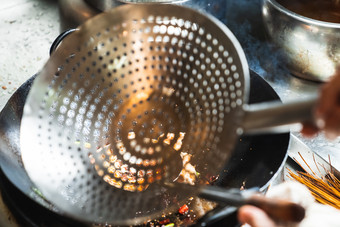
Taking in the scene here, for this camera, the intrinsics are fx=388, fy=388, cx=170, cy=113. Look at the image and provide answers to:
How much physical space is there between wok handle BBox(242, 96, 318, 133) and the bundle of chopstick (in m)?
0.57

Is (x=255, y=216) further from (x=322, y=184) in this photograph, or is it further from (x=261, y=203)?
(x=322, y=184)

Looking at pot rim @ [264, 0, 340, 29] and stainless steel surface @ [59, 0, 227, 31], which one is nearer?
pot rim @ [264, 0, 340, 29]

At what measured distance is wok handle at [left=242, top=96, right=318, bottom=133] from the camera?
1.86 feet

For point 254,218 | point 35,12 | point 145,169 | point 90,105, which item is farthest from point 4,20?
point 254,218

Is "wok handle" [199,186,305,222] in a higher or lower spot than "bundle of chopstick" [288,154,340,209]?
higher

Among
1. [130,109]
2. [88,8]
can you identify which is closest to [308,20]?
[130,109]

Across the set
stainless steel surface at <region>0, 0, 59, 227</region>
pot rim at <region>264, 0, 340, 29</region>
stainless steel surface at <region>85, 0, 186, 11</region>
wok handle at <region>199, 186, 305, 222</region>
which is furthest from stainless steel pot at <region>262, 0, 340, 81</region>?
stainless steel surface at <region>0, 0, 59, 227</region>

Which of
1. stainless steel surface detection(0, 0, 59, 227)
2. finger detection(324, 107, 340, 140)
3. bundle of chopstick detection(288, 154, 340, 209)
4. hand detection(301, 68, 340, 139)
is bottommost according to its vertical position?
bundle of chopstick detection(288, 154, 340, 209)

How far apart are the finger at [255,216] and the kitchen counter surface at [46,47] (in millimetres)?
454

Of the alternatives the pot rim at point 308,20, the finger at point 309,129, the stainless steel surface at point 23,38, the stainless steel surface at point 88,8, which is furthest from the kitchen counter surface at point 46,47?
the finger at point 309,129

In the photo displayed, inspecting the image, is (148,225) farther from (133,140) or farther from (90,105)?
(90,105)

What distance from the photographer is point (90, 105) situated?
0.90m

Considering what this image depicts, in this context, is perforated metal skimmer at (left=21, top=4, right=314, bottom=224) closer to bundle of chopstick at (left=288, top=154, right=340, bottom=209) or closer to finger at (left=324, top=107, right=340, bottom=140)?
finger at (left=324, top=107, right=340, bottom=140)

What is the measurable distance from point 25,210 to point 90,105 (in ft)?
0.92
